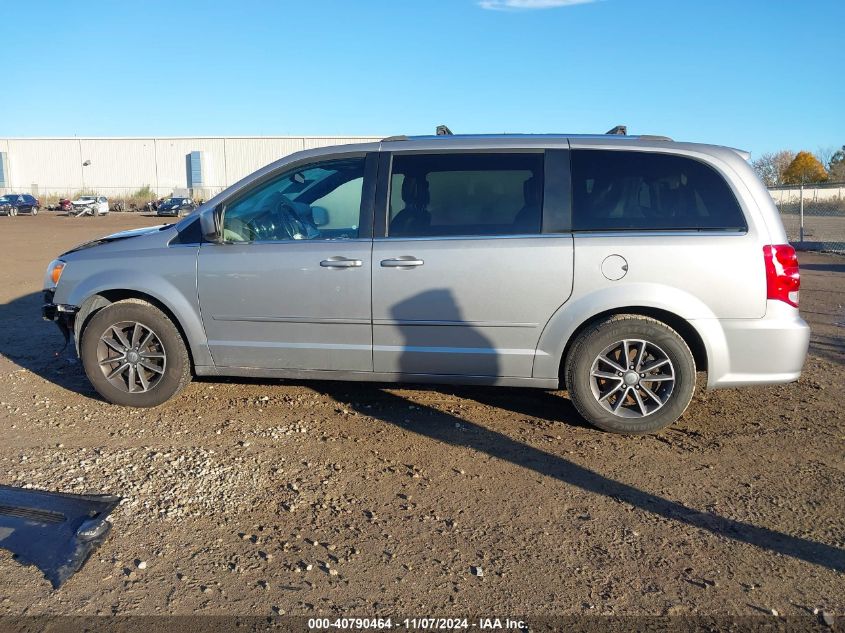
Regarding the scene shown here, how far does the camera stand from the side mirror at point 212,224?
5102 mm

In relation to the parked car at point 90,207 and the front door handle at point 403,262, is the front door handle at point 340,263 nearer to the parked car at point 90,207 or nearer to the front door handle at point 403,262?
the front door handle at point 403,262

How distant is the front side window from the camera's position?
16.9 feet

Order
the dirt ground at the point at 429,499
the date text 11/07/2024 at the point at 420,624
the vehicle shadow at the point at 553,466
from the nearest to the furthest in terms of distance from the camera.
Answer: the date text 11/07/2024 at the point at 420,624
the dirt ground at the point at 429,499
the vehicle shadow at the point at 553,466

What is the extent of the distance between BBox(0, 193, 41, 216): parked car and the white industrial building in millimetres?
13887

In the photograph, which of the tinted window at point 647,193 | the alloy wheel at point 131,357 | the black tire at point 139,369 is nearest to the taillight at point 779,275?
the tinted window at point 647,193

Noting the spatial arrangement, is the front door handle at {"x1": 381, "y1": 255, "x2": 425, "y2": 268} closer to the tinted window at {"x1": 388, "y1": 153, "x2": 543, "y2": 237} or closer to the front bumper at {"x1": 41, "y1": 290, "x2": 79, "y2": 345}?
the tinted window at {"x1": 388, "y1": 153, "x2": 543, "y2": 237}

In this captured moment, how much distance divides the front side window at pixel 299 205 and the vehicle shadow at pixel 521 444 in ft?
3.05

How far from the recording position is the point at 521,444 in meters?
4.64

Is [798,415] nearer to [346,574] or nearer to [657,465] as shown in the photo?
[657,465]

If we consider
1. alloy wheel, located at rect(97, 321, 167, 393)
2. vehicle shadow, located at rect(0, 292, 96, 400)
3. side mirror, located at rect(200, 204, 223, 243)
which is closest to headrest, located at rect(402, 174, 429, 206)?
side mirror, located at rect(200, 204, 223, 243)

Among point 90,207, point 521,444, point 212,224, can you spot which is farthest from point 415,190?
point 90,207

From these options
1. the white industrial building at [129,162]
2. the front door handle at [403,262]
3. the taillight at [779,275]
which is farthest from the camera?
the white industrial building at [129,162]

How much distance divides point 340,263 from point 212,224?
40.7 inches

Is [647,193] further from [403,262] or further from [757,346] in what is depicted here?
[403,262]
